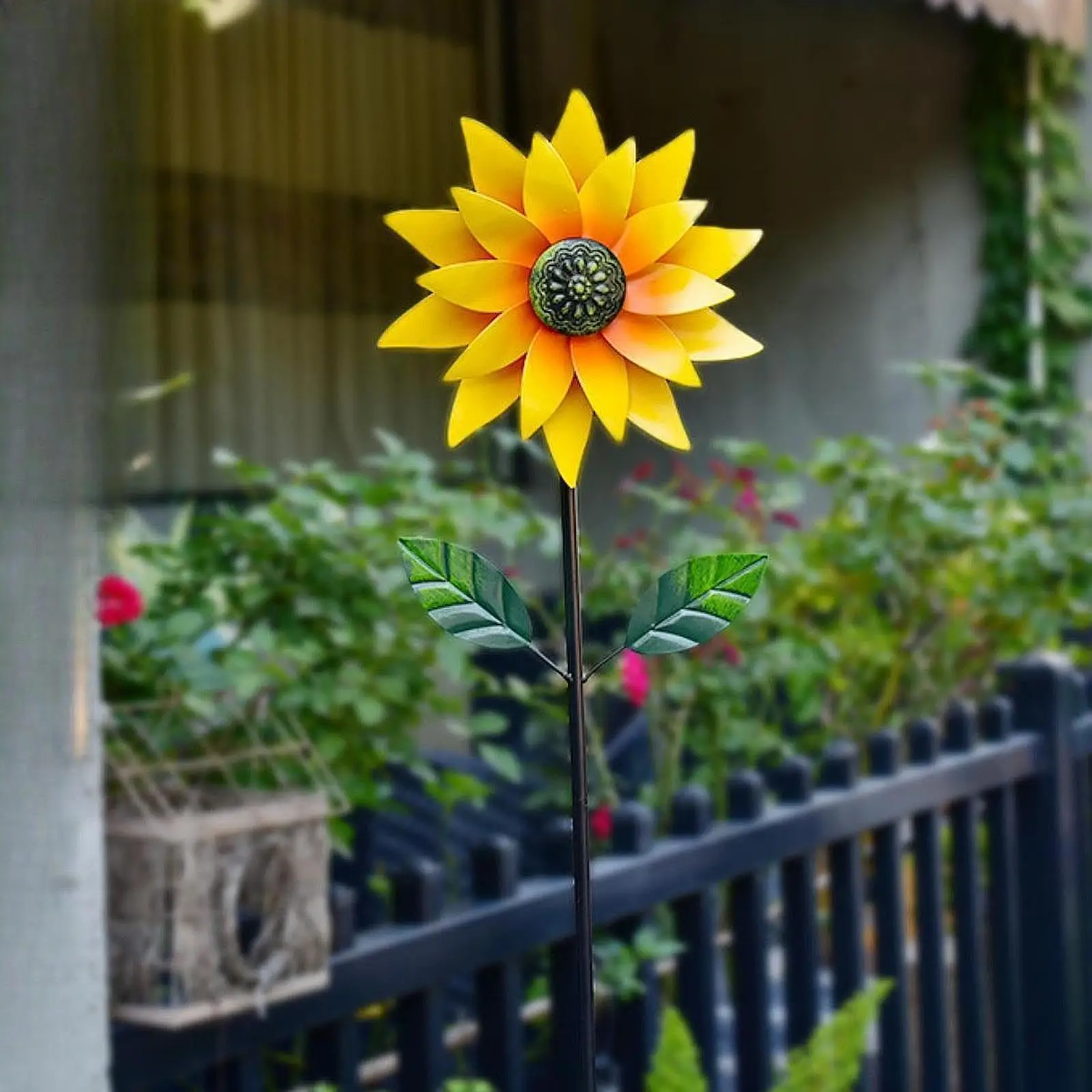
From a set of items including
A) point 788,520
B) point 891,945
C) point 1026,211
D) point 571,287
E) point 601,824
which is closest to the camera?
point 571,287

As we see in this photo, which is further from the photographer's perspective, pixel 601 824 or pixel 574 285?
pixel 601 824

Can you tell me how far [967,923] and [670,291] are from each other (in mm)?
1839

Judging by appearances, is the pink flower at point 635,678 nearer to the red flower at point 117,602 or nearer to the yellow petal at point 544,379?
the red flower at point 117,602

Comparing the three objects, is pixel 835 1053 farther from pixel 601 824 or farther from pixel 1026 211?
pixel 1026 211

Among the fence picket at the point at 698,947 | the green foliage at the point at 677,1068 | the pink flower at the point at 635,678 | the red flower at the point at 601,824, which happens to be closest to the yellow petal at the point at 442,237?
the green foliage at the point at 677,1068

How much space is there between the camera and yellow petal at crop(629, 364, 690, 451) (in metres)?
0.70

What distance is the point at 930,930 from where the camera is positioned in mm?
2275

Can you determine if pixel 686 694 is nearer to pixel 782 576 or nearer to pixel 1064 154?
pixel 782 576

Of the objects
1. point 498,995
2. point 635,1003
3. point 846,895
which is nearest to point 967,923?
point 846,895

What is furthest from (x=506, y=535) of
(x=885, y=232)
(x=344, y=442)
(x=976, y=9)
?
(x=885, y=232)

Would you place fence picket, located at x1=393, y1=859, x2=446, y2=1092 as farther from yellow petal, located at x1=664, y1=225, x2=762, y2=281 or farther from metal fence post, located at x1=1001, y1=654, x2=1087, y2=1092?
metal fence post, located at x1=1001, y1=654, x2=1087, y2=1092

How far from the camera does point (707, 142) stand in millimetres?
5961

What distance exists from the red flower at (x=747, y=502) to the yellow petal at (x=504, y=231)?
6.94ft

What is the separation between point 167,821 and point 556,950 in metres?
0.45
